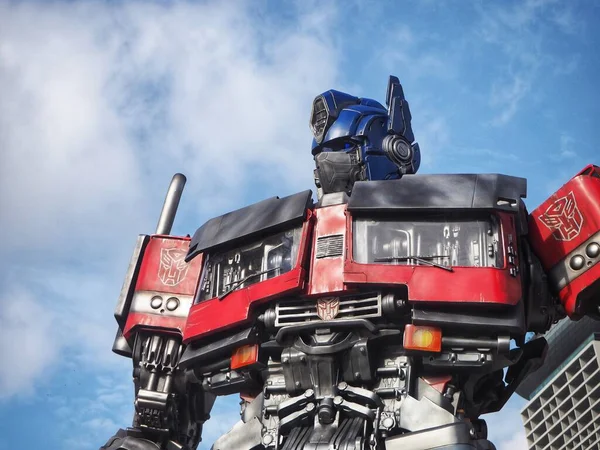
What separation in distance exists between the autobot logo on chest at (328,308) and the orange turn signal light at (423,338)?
2.85 ft

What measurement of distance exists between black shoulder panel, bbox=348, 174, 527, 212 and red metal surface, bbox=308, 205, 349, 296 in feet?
1.03

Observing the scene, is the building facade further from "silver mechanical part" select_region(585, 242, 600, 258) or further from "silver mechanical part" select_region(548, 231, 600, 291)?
"silver mechanical part" select_region(585, 242, 600, 258)

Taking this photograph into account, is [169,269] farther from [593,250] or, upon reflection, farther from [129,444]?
[593,250]

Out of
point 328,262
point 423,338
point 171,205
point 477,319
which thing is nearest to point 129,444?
point 171,205

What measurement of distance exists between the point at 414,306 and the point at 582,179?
243 cm

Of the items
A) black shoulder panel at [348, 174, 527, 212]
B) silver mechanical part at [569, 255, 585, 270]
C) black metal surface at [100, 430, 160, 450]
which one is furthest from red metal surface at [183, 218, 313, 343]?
silver mechanical part at [569, 255, 585, 270]

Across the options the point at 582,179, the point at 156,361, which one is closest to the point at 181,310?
the point at 156,361

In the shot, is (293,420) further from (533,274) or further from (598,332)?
(598,332)

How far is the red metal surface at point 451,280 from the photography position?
10766mm

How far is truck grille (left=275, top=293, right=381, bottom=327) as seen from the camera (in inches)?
443

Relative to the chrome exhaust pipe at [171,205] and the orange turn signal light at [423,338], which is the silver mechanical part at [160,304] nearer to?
the chrome exhaust pipe at [171,205]

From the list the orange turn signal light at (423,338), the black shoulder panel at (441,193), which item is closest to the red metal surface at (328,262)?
the black shoulder panel at (441,193)

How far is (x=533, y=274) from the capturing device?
11.5m

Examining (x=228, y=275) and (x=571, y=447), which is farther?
(x=571, y=447)
